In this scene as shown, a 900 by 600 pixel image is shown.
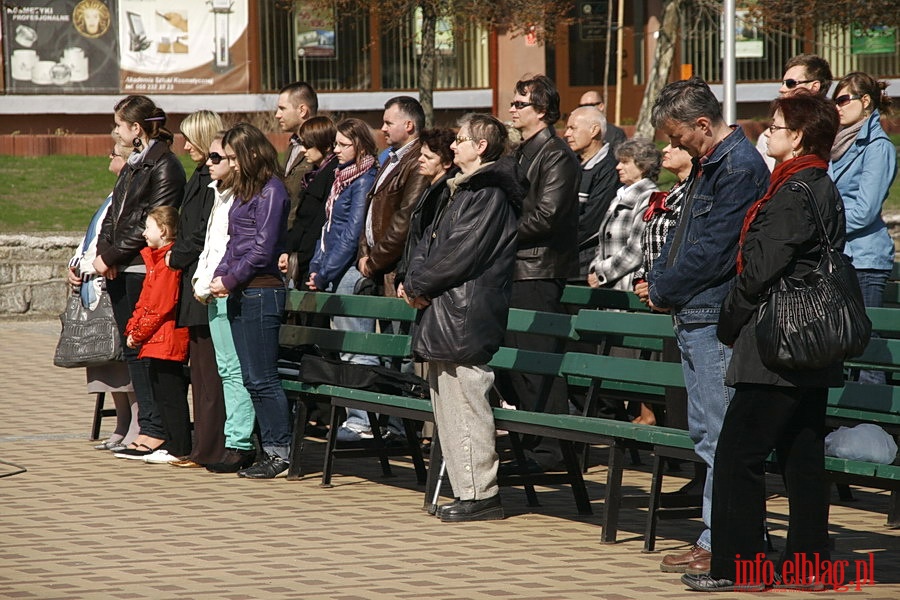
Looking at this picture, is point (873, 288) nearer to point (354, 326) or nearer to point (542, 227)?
point (542, 227)

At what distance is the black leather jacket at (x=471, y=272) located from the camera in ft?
23.2

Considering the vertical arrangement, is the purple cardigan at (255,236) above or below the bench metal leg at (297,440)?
above

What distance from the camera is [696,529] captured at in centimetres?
715

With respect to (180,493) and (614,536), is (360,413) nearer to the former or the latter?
(180,493)

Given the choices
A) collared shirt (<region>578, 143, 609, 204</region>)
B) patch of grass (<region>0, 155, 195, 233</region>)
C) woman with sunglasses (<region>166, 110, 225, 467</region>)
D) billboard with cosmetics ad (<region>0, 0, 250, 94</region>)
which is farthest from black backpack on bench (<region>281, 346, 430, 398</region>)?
billboard with cosmetics ad (<region>0, 0, 250, 94</region>)

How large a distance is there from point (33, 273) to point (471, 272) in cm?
1016

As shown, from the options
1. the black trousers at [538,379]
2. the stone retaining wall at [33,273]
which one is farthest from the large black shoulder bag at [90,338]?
the stone retaining wall at [33,273]

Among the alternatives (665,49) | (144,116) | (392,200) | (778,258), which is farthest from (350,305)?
(665,49)

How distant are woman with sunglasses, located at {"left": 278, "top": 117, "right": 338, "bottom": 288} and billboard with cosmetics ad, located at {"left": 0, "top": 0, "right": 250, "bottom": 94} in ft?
55.0

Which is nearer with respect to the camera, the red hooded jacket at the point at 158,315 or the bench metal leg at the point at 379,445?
the bench metal leg at the point at 379,445

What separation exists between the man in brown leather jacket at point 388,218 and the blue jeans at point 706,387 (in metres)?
3.04

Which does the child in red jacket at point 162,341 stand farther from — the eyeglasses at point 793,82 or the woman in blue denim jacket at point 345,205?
the eyeglasses at point 793,82

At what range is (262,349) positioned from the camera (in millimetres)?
8461

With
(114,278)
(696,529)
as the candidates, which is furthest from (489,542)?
(114,278)
